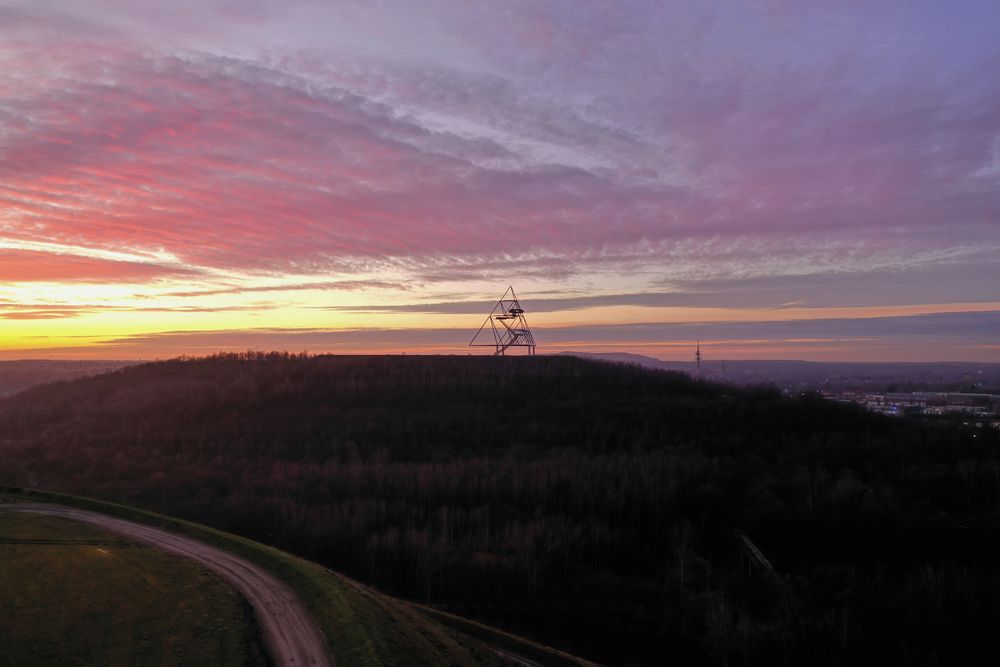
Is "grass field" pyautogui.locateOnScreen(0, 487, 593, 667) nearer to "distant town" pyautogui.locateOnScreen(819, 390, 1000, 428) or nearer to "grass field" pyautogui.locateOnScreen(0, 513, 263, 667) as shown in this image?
"grass field" pyautogui.locateOnScreen(0, 513, 263, 667)

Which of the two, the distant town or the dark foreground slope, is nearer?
the dark foreground slope

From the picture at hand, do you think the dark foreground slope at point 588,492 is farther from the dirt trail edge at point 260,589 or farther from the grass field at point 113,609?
the grass field at point 113,609

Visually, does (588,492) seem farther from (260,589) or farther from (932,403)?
(932,403)

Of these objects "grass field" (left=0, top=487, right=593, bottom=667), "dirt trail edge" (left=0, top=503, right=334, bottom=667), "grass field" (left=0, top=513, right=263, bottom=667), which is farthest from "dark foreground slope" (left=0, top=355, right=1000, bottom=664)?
"grass field" (left=0, top=513, right=263, bottom=667)

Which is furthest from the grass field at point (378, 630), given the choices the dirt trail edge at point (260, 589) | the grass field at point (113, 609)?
the grass field at point (113, 609)

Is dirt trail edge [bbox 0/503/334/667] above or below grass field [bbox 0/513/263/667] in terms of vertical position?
below

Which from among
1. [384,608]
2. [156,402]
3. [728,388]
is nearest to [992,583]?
[384,608]
